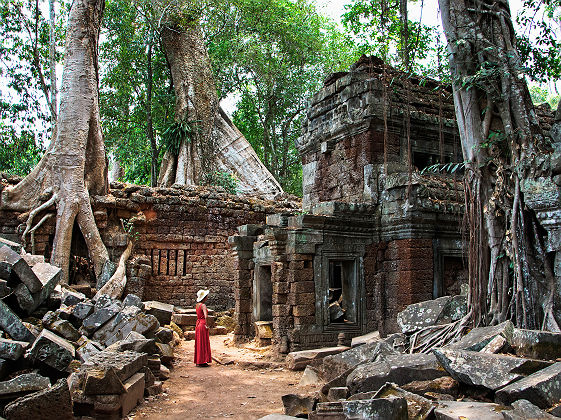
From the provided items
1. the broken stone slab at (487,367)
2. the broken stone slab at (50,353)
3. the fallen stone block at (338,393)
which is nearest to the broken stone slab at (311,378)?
the fallen stone block at (338,393)

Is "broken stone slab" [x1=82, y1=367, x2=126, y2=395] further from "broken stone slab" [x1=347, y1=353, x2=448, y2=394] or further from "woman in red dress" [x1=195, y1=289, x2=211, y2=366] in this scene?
"woman in red dress" [x1=195, y1=289, x2=211, y2=366]

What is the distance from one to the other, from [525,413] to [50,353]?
437cm

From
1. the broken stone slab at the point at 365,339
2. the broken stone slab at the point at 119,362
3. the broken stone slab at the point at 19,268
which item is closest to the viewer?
the broken stone slab at the point at 119,362

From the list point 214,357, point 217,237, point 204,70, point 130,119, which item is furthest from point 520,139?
point 130,119

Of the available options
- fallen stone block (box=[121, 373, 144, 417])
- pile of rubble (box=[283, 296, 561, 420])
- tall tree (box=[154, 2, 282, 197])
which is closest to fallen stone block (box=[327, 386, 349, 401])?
pile of rubble (box=[283, 296, 561, 420])

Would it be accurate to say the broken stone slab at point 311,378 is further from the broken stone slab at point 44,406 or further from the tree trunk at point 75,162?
the tree trunk at point 75,162

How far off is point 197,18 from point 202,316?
14.1 m

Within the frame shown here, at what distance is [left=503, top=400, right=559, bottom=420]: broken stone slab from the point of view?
3.18 meters

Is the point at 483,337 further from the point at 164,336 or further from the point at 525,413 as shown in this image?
the point at 164,336

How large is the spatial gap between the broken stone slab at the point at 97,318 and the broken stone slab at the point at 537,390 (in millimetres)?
5195

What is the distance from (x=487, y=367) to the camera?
158 inches

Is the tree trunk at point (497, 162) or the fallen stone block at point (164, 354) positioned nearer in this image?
the tree trunk at point (497, 162)

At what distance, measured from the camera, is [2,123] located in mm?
16109

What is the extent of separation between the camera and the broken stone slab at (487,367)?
3865 millimetres
